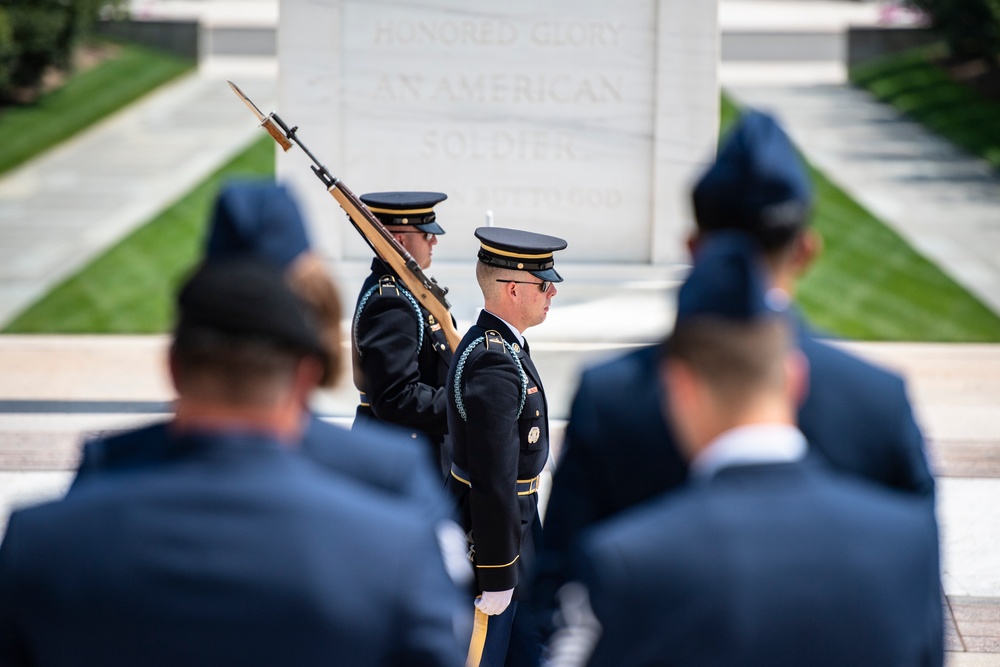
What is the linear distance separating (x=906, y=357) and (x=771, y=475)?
25.6ft

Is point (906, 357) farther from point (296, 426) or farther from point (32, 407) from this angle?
point (296, 426)

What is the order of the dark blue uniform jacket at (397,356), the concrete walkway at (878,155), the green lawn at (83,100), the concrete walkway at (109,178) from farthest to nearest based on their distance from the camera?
the green lawn at (83,100) → the concrete walkway at (878,155) → the concrete walkway at (109,178) → the dark blue uniform jacket at (397,356)

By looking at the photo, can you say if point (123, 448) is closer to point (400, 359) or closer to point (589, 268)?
point (400, 359)

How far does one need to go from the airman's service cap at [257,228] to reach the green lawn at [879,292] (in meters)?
8.33

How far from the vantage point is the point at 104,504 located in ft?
5.55

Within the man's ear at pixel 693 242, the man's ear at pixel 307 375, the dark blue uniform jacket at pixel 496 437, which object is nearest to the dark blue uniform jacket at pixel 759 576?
the man's ear at pixel 307 375

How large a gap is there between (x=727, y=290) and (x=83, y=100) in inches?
601

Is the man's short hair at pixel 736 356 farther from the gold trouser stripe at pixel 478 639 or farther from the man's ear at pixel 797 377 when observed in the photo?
the gold trouser stripe at pixel 478 639

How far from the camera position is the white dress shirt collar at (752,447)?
64.1 inches

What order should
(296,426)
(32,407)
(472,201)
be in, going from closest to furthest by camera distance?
(296,426) < (472,201) < (32,407)

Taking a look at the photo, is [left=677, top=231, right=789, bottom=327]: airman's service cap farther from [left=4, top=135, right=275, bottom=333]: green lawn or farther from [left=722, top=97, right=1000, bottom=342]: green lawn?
[left=722, top=97, right=1000, bottom=342]: green lawn

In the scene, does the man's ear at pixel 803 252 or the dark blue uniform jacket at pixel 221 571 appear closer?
the dark blue uniform jacket at pixel 221 571

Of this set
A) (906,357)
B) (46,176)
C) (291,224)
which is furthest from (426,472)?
(46,176)

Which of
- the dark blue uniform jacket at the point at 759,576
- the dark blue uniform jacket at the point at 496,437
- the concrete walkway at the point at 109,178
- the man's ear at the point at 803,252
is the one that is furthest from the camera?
the concrete walkway at the point at 109,178
